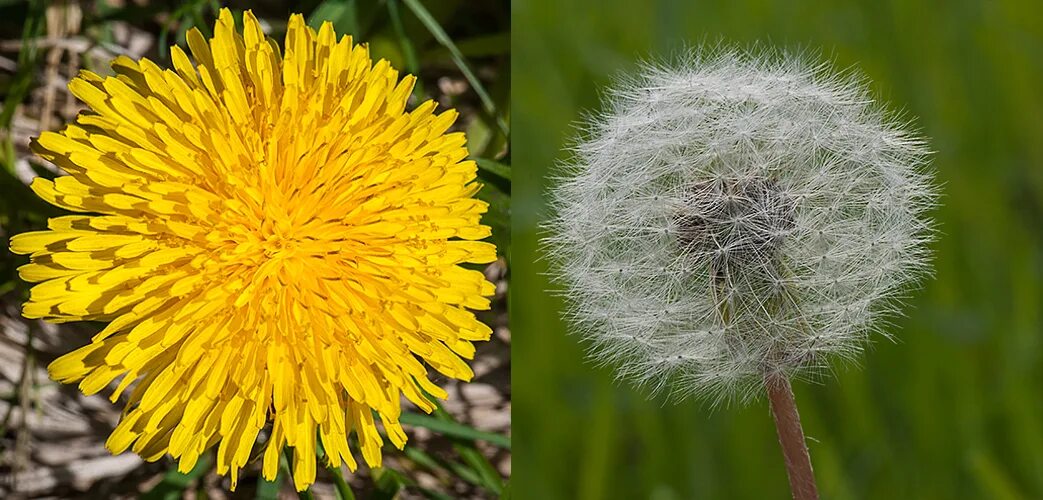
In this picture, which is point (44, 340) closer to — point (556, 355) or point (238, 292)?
point (238, 292)

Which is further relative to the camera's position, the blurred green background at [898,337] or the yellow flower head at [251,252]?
the blurred green background at [898,337]

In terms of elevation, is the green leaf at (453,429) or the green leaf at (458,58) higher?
the green leaf at (458,58)

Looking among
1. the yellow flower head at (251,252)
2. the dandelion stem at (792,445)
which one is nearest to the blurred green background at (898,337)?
the yellow flower head at (251,252)

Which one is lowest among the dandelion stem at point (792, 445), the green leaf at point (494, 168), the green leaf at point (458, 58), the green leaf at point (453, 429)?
the dandelion stem at point (792, 445)

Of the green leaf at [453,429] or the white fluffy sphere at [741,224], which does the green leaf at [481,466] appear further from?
the white fluffy sphere at [741,224]

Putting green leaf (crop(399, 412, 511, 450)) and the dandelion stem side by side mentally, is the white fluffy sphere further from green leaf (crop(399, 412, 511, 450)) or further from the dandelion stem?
green leaf (crop(399, 412, 511, 450))

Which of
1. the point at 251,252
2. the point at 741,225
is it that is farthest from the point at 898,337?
the point at 251,252

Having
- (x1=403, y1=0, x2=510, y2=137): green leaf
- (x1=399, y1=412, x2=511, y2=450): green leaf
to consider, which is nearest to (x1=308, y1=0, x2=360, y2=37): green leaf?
(x1=403, y1=0, x2=510, y2=137): green leaf
